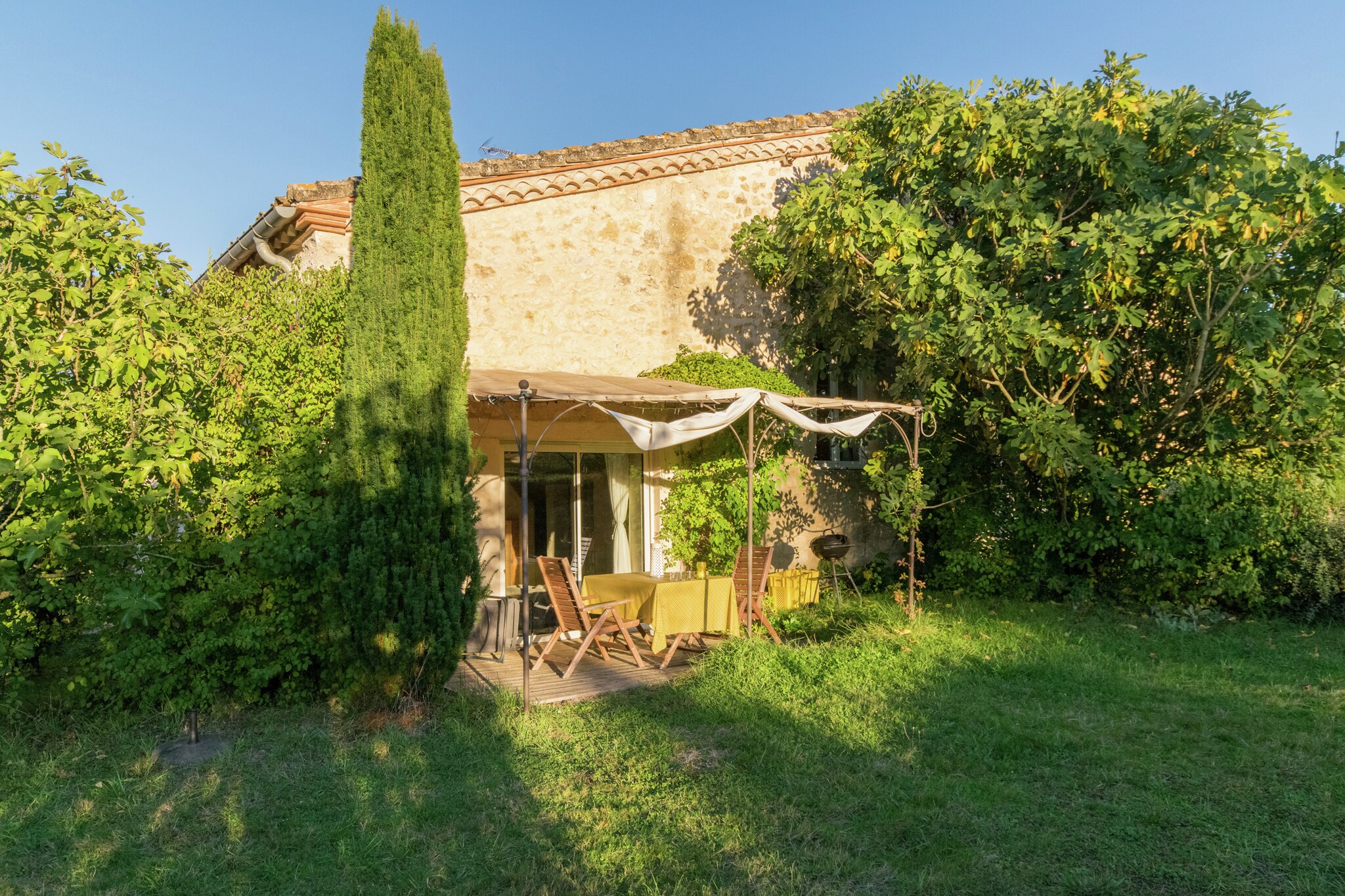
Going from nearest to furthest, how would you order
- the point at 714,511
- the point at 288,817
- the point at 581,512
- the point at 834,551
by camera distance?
the point at 288,817
the point at 714,511
the point at 581,512
the point at 834,551

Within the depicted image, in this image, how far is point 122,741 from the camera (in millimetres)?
5129

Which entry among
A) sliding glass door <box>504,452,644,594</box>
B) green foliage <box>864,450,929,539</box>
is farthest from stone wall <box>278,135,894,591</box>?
green foliage <box>864,450,929,539</box>

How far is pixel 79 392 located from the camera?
4445mm

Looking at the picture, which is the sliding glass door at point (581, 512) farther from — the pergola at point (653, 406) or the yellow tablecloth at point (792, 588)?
the yellow tablecloth at point (792, 588)

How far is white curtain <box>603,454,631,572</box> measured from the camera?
9.59 metres

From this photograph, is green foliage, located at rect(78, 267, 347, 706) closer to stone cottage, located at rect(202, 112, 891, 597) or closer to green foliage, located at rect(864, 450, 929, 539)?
stone cottage, located at rect(202, 112, 891, 597)

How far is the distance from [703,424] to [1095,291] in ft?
11.7

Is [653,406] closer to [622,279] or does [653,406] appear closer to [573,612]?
[622,279]

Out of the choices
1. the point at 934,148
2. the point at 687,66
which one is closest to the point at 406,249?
the point at 934,148

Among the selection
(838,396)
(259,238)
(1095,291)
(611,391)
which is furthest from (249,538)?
(838,396)

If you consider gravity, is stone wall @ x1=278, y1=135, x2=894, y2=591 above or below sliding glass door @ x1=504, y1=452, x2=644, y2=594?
above

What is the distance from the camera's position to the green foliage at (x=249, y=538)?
5301 millimetres

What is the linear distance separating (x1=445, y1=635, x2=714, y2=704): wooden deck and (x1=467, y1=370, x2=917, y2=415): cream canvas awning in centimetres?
226

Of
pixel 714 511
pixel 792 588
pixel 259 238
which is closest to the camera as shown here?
pixel 259 238
